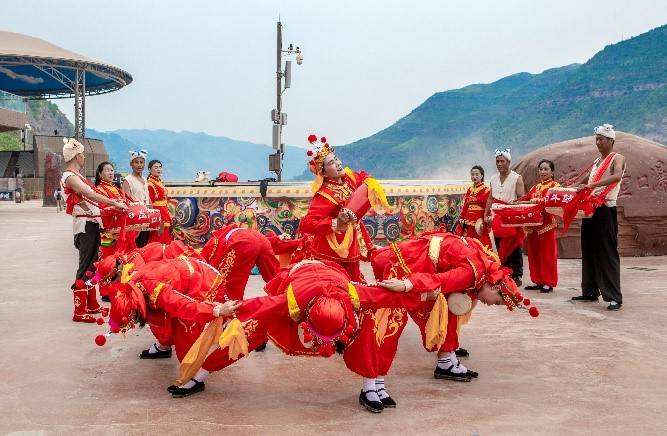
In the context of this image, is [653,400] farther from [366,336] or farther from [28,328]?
[28,328]

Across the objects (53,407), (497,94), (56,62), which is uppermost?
(497,94)

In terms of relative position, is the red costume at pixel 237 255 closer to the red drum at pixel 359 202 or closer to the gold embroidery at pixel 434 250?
the red drum at pixel 359 202

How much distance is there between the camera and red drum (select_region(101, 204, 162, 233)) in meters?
6.30

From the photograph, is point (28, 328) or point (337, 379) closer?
point (337, 379)

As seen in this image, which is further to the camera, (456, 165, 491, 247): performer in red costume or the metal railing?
the metal railing

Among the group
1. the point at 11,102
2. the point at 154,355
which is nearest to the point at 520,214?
the point at 154,355

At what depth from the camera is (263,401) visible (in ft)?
13.5

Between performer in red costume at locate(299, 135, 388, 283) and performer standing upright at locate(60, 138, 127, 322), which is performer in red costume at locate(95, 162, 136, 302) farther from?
performer in red costume at locate(299, 135, 388, 283)

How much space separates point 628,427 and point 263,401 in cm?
214

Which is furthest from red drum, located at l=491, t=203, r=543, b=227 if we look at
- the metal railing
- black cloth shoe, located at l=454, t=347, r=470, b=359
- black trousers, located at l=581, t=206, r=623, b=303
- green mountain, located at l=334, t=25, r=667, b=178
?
green mountain, located at l=334, t=25, r=667, b=178

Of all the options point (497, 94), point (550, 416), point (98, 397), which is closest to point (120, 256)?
point (98, 397)

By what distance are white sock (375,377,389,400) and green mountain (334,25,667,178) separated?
2554 inches

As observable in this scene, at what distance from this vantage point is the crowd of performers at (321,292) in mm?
3740

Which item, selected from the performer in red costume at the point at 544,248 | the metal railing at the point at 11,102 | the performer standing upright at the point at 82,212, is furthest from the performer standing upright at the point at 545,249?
the metal railing at the point at 11,102
